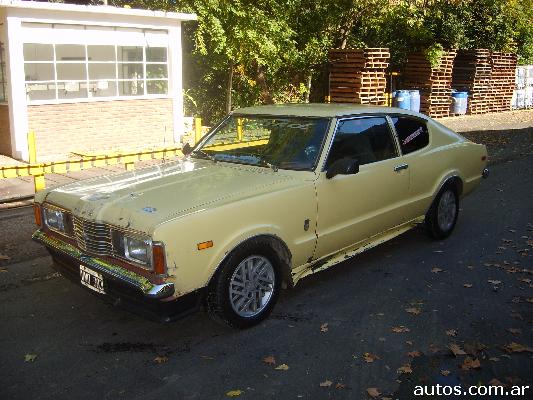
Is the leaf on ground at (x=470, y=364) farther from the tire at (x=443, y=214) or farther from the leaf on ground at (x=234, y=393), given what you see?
the tire at (x=443, y=214)

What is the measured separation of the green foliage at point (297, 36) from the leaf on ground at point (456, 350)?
13.0 m

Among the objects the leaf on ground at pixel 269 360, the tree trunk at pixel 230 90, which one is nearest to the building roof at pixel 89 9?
the tree trunk at pixel 230 90

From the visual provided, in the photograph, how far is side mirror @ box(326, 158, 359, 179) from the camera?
4.62 metres

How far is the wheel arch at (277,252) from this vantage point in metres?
3.99

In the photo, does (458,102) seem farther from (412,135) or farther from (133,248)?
(133,248)

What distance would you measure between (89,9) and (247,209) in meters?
10.6

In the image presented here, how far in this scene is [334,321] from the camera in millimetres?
4496

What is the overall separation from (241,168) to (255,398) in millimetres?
2152

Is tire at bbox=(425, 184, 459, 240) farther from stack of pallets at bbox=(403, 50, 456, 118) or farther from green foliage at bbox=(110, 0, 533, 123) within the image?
stack of pallets at bbox=(403, 50, 456, 118)

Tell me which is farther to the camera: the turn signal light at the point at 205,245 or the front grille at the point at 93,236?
the front grille at the point at 93,236

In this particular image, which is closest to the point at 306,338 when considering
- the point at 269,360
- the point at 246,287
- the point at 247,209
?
the point at 269,360

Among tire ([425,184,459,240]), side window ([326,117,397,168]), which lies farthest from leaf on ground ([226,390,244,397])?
tire ([425,184,459,240])

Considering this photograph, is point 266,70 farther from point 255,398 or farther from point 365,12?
point 255,398

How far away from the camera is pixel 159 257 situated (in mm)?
3629
